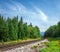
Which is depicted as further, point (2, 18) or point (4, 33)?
point (2, 18)

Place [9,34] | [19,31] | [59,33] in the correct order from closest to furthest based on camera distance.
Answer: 1. [9,34]
2. [19,31]
3. [59,33]

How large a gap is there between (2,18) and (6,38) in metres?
11.0

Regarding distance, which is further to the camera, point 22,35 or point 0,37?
point 22,35

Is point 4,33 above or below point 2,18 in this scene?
below

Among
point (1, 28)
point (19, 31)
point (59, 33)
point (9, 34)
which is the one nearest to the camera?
point (1, 28)

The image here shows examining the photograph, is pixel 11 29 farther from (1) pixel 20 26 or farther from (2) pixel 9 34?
(1) pixel 20 26

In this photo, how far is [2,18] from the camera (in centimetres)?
8619

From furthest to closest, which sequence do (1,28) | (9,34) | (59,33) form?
(59,33)
(9,34)
(1,28)

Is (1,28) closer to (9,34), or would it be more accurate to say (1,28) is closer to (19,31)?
(9,34)

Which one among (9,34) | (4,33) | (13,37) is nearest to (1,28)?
(4,33)

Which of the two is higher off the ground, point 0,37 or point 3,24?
point 3,24

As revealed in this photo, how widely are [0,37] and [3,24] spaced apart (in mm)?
5804

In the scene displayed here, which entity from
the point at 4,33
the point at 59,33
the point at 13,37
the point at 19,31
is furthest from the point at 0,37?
the point at 59,33

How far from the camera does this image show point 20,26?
116625mm
